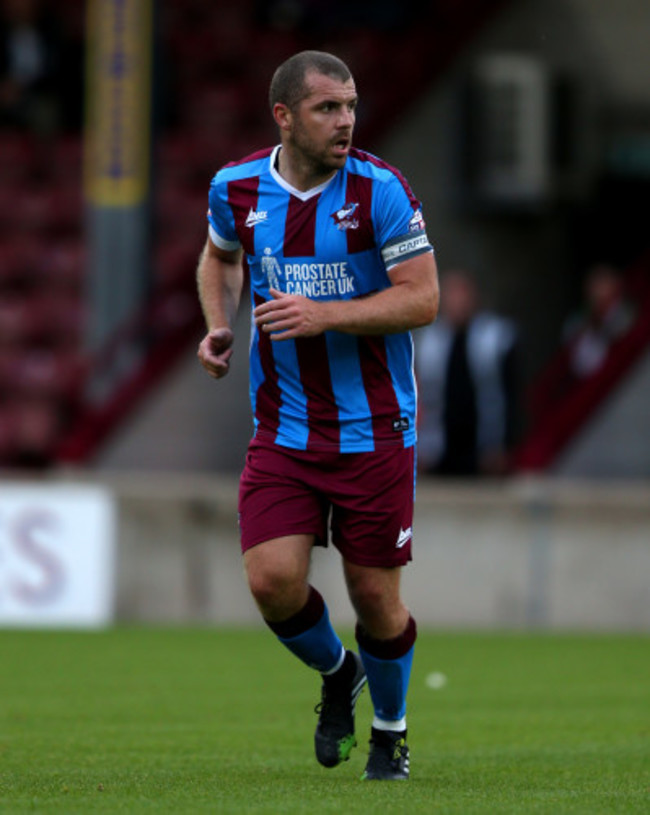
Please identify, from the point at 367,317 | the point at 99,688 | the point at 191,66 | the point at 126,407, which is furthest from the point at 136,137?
the point at 367,317

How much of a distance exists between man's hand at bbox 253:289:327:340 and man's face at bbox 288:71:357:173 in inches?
18.7

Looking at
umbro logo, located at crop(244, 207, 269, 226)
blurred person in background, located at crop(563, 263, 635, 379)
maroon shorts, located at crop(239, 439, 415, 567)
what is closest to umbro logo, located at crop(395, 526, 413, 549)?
maroon shorts, located at crop(239, 439, 415, 567)

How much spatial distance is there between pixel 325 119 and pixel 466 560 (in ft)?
24.5

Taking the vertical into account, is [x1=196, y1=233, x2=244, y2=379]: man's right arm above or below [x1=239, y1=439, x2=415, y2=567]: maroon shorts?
above

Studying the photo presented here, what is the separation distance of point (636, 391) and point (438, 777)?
8.57 m

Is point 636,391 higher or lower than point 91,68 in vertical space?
lower

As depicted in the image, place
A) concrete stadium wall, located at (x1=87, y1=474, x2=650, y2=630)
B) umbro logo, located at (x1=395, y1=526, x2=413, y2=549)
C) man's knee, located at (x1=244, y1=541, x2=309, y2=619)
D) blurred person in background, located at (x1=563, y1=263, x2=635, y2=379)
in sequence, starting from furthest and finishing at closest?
blurred person in background, located at (x1=563, y1=263, x2=635, y2=379) < concrete stadium wall, located at (x1=87, y1=474, x2=650, y2=630) < umbro logo, located at (x1=395, y1=526, x2=413, y2=549) < man's knee, located at (x1=244, y1=541, x2=309, y2=619)

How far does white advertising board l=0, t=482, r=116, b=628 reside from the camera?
12812mm

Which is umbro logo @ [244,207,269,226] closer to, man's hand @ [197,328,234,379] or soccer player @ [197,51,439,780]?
soccer player @ [197,51,439,780]

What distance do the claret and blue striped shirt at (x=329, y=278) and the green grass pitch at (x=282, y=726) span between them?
1.11 metres

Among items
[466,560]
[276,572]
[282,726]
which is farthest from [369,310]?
[466,560]

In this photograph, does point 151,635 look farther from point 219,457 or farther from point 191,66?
point 191,66

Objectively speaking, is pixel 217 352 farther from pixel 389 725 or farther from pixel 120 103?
pixel 120 103

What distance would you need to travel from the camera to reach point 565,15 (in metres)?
Answer: 17.5
